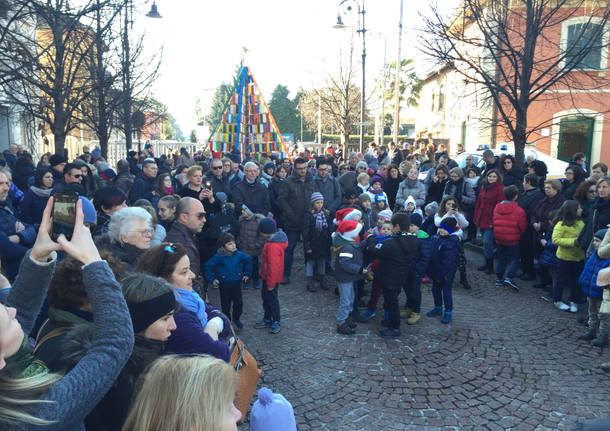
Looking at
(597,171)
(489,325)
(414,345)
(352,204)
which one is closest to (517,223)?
(597,171)

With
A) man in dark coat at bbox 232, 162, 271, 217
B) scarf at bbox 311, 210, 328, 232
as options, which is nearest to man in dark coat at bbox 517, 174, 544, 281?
scarf at bbox 311, 210, 328, 232

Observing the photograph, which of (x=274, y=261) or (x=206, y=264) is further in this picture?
(x=274, y=261)

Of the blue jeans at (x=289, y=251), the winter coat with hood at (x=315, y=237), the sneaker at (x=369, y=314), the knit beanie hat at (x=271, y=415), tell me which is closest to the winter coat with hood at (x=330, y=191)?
the winter coat with hood at (x=315, y=237)

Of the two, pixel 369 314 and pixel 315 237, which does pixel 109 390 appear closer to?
pixel 369 314

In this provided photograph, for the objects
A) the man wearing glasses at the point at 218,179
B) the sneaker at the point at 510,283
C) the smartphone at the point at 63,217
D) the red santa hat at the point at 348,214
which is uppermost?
the smartphone at the point at 63,217

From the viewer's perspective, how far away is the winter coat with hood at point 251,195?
7750mm

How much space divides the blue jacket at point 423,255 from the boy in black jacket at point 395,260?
0.46m

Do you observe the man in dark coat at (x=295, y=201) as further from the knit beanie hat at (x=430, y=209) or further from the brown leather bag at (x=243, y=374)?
the brown leather bag at (x=243, y=374)

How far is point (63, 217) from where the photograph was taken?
182 cm

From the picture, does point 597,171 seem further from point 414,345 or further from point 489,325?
point 414,345

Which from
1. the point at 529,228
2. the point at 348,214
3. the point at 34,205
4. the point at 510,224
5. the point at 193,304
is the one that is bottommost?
the point at 529,228

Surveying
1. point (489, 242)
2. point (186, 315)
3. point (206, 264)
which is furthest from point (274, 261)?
A: point (489, 242)

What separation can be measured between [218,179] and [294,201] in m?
1.60

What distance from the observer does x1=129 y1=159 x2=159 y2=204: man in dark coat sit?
762cm
